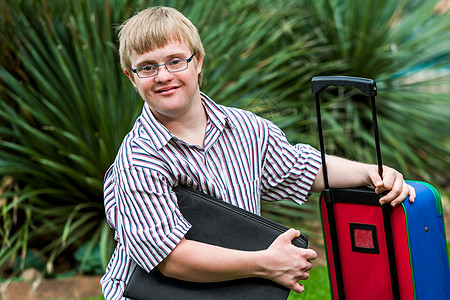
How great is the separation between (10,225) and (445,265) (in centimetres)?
300

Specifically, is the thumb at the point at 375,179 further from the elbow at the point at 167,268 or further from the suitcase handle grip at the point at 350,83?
the elbow at the point at 167,268

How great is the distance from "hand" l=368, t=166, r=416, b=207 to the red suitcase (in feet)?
0.09

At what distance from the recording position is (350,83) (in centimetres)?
219

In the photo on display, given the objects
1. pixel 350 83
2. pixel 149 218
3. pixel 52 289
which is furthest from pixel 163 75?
pixel 52 289

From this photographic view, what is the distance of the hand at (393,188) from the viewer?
218 centimetres

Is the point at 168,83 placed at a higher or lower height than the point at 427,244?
higher

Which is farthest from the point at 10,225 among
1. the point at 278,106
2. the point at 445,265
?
the point at 445,265

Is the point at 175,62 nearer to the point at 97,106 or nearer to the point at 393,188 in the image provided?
the point at 393,188

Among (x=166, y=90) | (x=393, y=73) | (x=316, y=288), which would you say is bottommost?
(x=316, y=288)

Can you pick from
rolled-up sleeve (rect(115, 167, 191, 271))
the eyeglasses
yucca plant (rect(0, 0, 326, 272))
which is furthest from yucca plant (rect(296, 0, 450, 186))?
rolled-up sleeve (rect(115, 167, 191, 271))

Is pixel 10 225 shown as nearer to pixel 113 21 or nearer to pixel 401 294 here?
pixel 113 21

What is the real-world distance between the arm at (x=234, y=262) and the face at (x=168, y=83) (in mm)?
419

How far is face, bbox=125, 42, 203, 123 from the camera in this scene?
2.18m

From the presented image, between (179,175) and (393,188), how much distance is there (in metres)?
0.65
